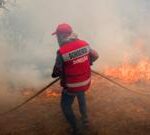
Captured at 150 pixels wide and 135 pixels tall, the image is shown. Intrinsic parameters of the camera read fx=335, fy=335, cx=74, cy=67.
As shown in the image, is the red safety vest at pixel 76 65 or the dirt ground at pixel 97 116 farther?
the dirt ground at pixel 97 116

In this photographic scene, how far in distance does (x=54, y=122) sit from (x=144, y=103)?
2349 mm

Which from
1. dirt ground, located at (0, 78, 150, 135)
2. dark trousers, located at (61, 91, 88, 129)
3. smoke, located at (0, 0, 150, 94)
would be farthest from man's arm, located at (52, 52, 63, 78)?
smoke, located at (0, 0, 150, 94)

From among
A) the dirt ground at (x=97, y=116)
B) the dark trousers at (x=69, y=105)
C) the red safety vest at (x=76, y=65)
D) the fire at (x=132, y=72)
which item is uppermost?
the red safety vest at (x=76, y=65)

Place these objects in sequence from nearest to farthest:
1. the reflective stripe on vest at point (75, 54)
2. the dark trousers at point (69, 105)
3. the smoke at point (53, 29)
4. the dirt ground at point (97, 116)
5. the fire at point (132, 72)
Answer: the reflective stripe on vest at point (75, 54), the dark trousers at point (69, 105), the dirt ground at point (97, 116), the fire at point (132, 72), the smoke at point (53, 29)

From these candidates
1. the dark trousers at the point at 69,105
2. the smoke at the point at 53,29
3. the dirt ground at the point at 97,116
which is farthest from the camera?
the smoke at the point at 53,29

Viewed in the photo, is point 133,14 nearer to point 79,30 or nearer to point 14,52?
point 79,30

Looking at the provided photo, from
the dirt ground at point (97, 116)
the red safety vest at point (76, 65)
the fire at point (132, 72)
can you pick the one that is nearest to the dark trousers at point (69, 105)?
the red safety vest at point (76, 65)

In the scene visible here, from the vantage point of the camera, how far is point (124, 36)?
13.9 metres

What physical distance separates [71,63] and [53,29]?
9.39 m

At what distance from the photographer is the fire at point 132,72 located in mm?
10312

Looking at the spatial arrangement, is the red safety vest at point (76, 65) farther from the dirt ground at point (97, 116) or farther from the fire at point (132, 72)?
the fire at point (132, 72)

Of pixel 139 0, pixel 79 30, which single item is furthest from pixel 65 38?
pixel 139 0

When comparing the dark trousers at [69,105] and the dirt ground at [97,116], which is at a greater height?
the dark trousers at [69,105]

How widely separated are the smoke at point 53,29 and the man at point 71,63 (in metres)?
4.50
